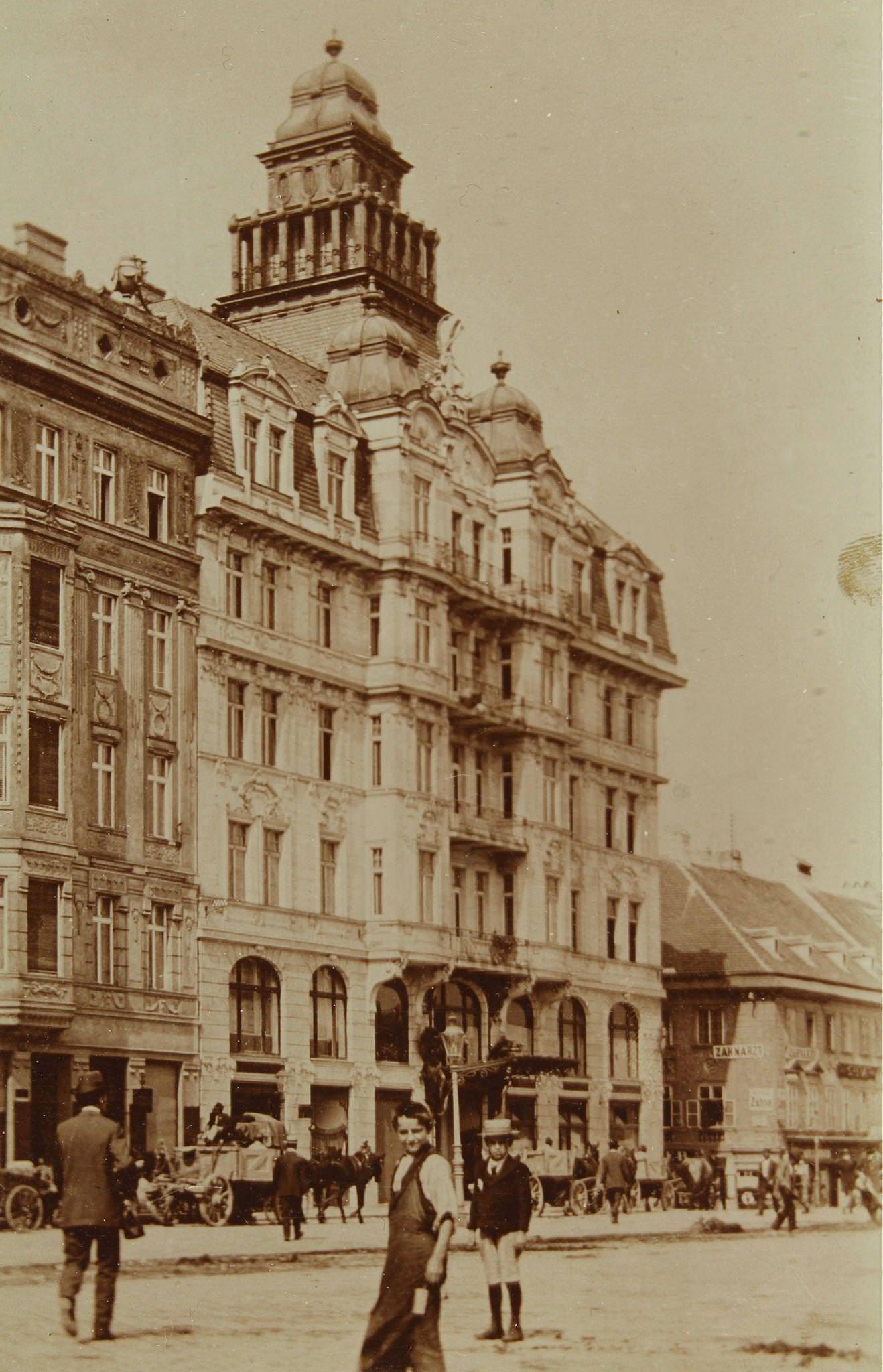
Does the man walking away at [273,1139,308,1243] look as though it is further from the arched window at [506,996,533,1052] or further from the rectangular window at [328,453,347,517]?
the arched window at [506,996,533,1052]

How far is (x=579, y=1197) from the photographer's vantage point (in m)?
50.6

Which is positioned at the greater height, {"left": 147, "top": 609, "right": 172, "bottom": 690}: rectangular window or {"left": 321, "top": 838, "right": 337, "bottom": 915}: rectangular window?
{"left": 147, "top": 609, "right": 172, "bottom": 690}: rectangular window

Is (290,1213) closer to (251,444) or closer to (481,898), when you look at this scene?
(251,444)

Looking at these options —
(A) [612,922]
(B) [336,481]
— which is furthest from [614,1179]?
(A) [612,922]

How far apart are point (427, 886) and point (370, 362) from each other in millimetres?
13255

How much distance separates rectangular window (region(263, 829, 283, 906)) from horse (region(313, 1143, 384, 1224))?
7.17m

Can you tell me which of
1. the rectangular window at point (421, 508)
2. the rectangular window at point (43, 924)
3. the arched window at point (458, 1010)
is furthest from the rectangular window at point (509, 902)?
the rectangular window at point (43, 924)

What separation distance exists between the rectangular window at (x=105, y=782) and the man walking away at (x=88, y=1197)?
26.8m

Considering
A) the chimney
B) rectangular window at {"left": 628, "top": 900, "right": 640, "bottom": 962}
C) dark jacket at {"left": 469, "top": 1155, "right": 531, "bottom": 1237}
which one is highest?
the chimney

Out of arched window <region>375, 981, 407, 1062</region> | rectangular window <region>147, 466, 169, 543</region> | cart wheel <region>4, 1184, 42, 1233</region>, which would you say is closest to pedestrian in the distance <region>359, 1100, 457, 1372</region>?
cart wheel <region>4, 1184, 42, 1233</region>

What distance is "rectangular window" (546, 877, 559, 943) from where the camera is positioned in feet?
204

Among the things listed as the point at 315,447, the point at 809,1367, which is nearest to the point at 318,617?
the point at 315,447

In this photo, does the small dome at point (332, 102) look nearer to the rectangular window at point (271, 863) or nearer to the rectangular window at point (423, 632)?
the rectangular window at point (423, 632)

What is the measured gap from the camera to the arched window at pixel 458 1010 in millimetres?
57500
